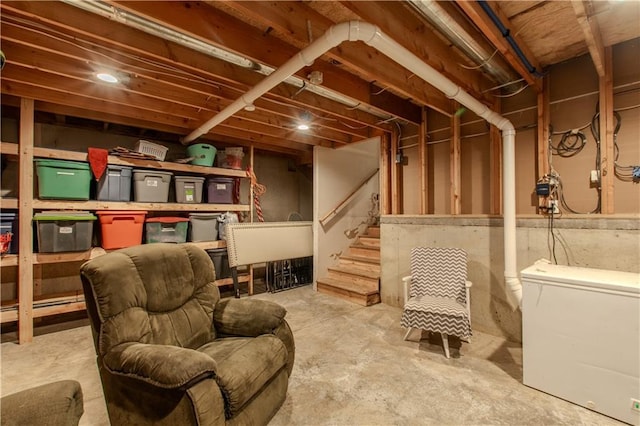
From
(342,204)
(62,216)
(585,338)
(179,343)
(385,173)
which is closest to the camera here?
(179,343)

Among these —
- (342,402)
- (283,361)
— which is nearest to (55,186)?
(283,361)

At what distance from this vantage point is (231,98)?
296cm

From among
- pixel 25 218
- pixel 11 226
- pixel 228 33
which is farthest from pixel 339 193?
pixel 11 226

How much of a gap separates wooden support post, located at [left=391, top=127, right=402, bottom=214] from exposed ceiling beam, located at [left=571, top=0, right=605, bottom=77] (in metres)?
2.06

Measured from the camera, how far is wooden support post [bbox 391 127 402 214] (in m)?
4.00

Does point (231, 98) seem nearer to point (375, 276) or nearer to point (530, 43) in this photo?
point (530, 43)

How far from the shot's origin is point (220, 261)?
13.6 ft

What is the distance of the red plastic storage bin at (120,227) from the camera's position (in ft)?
10.7

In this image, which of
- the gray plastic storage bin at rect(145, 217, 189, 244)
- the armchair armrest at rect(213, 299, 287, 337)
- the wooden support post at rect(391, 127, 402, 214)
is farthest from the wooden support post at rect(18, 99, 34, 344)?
the wooden support post at rect(391, 127, 402, 214)

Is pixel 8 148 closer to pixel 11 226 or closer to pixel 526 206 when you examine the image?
pixel 11 226

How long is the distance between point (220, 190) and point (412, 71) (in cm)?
310

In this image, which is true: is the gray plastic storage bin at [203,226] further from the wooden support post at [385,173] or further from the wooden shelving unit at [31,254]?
the wooden support post at [385,173]

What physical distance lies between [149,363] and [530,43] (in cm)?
341

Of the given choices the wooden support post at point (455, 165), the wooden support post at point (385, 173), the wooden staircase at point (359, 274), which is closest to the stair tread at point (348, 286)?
the wooden staircase at point (359, 274)
